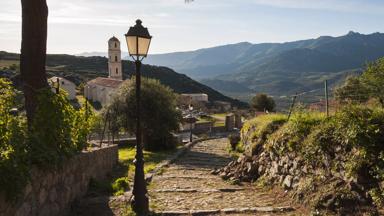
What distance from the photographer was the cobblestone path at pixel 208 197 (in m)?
8.26

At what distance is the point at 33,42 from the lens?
9133mm

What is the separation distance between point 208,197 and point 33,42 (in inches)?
202

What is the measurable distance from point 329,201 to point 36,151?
16.5 feet

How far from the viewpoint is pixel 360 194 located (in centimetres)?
724

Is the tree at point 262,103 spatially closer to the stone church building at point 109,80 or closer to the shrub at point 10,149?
the stone church building at point 109,80

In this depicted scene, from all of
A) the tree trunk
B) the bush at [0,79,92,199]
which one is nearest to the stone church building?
the tree trunk

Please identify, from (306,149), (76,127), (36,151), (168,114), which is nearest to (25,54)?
(76,127)

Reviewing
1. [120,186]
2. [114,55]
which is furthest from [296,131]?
[114,55]

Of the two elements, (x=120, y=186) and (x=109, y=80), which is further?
(x=109, y=80)

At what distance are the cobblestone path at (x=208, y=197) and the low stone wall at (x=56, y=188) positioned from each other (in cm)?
165

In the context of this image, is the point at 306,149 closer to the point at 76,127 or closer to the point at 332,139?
the point at 332,139

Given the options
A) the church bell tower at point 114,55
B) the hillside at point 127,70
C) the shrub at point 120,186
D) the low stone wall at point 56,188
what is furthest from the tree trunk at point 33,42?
the hillside at point 127,70

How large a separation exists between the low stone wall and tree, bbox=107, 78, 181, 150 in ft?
41.1

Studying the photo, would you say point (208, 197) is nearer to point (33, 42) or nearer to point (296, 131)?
point (296, 131)
